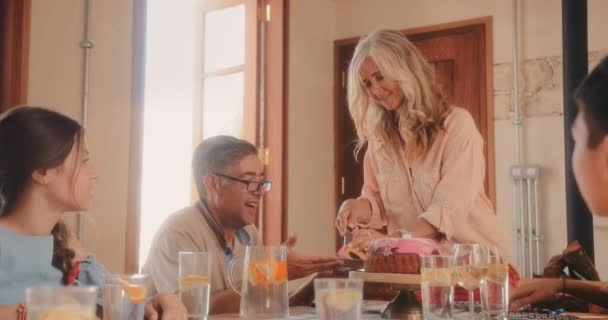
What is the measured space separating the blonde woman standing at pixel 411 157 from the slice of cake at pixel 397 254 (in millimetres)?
316

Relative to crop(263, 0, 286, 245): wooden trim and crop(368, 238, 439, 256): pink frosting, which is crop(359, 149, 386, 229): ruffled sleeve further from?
crop(263, 0, 286, 245): wooden trim

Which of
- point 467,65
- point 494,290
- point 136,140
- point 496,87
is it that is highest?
point 467,65

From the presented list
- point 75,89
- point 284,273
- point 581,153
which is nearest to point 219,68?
point 75,89

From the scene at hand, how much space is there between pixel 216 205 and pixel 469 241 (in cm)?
82

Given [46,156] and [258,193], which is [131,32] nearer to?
[258,193]

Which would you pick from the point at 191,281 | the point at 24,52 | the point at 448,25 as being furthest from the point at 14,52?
the point at 448,25

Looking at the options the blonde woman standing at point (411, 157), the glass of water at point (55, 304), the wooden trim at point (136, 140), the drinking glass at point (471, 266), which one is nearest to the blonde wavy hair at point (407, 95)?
the blonde woman standing at point (411, 157)

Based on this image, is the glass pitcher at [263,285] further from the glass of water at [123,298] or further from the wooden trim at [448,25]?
the wooden trim at [448,25]

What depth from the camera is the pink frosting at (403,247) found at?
1562 mm

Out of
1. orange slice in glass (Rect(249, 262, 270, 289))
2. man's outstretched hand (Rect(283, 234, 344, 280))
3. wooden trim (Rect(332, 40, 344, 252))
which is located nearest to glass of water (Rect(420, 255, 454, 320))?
orange slice in glass (Rect(249, 262, 270, 289))

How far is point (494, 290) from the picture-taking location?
1.43m

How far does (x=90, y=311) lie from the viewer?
0.86m

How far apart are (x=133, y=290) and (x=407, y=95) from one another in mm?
1185

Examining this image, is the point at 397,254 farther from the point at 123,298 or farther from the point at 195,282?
the point at 123,298
